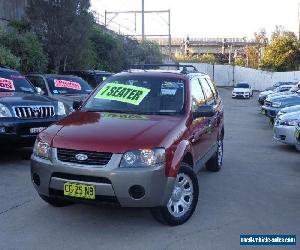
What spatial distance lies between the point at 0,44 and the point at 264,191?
1299cm

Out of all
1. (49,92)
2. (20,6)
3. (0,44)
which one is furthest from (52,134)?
(20,6)

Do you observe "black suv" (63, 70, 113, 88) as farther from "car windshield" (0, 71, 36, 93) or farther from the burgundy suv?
the burgundy suv

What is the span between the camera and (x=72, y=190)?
15.9ft

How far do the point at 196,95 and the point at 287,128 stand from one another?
486cm

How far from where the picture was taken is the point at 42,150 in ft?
16.9

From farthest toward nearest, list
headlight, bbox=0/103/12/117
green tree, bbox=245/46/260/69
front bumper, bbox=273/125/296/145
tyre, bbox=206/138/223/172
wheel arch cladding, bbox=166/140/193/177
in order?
green tree, bbox=245/46/260/69, front bumper, bbox=273/125/296/145, tyre, bbox=206/138/223/172, headlight, bbox=0/103/12/117, wheel arch cladding, bbox=166/140/193/177

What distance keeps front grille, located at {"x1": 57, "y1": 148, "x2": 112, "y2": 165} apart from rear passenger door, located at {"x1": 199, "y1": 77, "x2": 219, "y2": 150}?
252cm

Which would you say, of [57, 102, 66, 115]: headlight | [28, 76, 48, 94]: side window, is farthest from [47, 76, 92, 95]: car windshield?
[57, 102, 66, 115]: headlight

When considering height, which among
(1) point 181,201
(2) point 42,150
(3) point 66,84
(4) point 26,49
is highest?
(4) point 26,49

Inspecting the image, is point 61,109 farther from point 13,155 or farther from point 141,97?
point 141,97

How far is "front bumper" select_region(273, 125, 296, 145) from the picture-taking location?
10508 millimetres

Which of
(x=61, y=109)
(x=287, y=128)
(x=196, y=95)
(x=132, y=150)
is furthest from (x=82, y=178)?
(x=287, y=128)

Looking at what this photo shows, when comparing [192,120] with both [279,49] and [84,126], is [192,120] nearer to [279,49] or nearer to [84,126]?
[84,126]

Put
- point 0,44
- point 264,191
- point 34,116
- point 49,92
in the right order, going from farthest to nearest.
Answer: point 0,44, point 49,92, point 34,116, point 264,191
